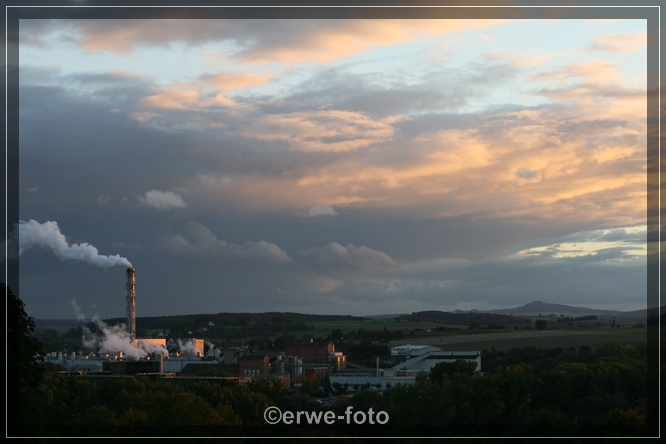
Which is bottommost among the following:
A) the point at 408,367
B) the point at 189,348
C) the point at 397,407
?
the point at 189,348

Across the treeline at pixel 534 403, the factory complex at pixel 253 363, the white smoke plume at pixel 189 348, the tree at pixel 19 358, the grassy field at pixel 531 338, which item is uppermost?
the tree at pixel 19 358

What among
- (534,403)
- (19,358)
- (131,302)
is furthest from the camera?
(131,302)

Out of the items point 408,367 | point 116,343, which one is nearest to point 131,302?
point 116,343

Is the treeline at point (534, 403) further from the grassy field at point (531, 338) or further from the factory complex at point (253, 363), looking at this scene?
the grassy field at point (531, 338)

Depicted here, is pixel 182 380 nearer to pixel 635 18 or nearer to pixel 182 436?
pixel 182 436

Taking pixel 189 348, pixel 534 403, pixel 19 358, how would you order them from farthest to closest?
pixel 189 348 < pixel 534 403 < pixel 19 358

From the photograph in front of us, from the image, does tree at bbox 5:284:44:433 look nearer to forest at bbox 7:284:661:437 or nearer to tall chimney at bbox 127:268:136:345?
forest at bbox 7:284:661:437

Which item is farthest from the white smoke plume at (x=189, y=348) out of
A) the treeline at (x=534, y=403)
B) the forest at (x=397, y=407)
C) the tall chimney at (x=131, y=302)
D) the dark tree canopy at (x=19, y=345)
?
the dark tree canopy at (x=19, y=345)

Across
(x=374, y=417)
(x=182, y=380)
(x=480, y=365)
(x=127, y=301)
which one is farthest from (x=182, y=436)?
(x=127, y=301)

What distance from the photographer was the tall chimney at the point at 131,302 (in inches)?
2598

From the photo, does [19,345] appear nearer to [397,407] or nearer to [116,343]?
[397,407]

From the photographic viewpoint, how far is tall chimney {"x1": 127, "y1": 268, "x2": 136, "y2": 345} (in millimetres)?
66000

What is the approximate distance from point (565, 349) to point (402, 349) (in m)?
13.2

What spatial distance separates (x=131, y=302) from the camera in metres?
68.3
